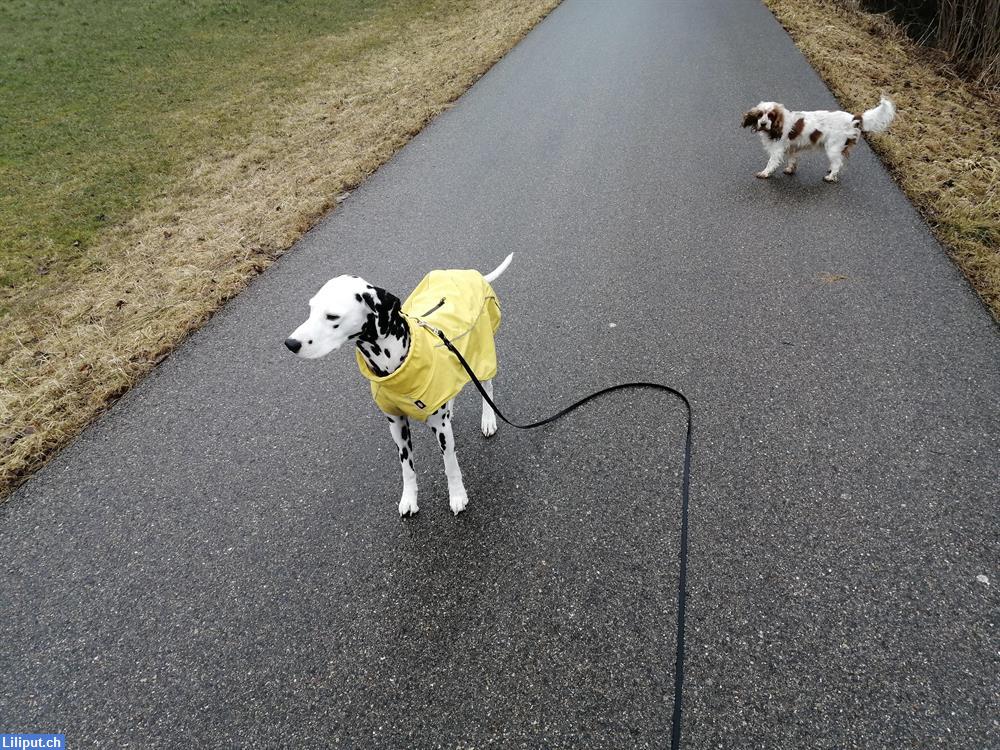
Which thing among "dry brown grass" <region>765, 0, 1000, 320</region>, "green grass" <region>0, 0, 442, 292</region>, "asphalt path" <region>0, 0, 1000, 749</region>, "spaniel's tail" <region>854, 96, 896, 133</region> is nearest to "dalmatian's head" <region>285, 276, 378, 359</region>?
"asphalt path" <region>0, 0, 1000, 749</region>

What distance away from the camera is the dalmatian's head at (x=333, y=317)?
2.25 meters

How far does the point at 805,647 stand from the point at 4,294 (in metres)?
6.97

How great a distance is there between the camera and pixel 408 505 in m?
3.03

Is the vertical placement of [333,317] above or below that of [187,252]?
above

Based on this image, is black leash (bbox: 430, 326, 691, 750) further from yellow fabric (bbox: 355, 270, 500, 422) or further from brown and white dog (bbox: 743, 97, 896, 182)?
brown and white dog (bbox: 743, 97, 896, 182)

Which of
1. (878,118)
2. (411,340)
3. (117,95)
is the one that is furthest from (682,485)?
(117,95)

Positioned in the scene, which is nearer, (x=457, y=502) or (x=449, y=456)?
(x=449, y=456)

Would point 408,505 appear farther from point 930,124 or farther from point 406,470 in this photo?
point 930,124

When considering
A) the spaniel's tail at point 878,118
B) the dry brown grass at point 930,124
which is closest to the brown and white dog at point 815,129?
the spaniel's tail at point 878,118

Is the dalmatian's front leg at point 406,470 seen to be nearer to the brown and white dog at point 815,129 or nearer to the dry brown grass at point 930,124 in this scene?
the dry brown grass at point 930,124

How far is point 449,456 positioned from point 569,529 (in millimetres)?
744

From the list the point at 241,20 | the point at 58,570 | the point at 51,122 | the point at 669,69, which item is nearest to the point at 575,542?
the point at 58,570

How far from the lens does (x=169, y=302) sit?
4812 millimetres

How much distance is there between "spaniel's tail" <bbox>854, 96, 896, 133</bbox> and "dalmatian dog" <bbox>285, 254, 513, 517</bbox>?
5.24m
